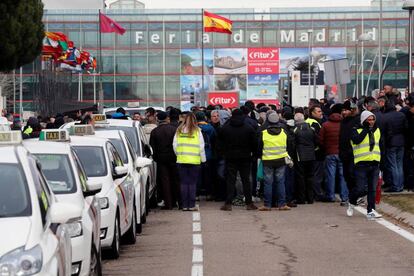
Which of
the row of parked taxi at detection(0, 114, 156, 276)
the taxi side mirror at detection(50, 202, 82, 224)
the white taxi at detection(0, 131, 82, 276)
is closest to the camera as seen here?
the white taxi at detection(0, 131, 82, 276)

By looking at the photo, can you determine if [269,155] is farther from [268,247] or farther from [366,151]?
[268,247]

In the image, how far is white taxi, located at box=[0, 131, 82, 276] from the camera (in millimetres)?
7078

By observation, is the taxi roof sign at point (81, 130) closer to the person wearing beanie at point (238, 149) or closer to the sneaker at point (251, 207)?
the person wearing beanie at point (238, 149)

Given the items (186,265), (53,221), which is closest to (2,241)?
(53,221)

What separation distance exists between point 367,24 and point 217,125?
7151 cm

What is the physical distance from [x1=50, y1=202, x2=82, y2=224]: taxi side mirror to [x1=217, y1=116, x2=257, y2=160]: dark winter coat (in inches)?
476

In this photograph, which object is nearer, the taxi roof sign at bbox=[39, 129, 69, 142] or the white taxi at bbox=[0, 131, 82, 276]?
the white taxi at bbox=[0, 131, 82, 276]

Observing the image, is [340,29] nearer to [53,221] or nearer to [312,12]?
[312,12]

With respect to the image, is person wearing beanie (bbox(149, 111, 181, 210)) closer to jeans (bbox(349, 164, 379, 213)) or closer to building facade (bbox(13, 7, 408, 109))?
jeans (bbox(349, 164, 379, 213))

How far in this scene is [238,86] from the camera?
315 ft

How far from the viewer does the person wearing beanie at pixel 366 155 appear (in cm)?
1747

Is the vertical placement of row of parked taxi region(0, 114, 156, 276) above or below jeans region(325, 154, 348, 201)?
above

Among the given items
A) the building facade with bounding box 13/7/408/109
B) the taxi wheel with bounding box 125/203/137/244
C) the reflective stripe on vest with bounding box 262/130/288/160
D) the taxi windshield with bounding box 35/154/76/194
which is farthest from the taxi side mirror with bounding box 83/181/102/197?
the building facade with bounding box 13/7/408/109

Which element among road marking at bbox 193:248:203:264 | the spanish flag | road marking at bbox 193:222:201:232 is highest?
the spanish flag
